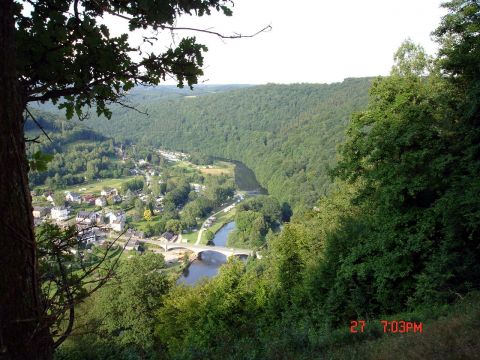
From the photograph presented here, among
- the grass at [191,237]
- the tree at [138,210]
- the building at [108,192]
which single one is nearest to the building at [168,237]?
the grass at [191,237]

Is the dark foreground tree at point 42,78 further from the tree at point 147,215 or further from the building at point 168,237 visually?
the tree at point 147,215

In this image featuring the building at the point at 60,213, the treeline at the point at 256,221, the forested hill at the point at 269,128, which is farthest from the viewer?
the forested hill at the point at 269,128

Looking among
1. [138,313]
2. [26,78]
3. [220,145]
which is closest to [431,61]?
[26,78]

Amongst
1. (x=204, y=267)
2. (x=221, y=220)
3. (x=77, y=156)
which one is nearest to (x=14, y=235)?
(x=204, y=267)

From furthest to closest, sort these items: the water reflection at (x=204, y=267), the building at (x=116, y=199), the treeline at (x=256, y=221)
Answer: the building at (x=116, y=199), the treeline at (x=256, y=221), the water reflection at (x=204, y=267)

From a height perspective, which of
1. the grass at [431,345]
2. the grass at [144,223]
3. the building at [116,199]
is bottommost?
the grass at [144,223]
